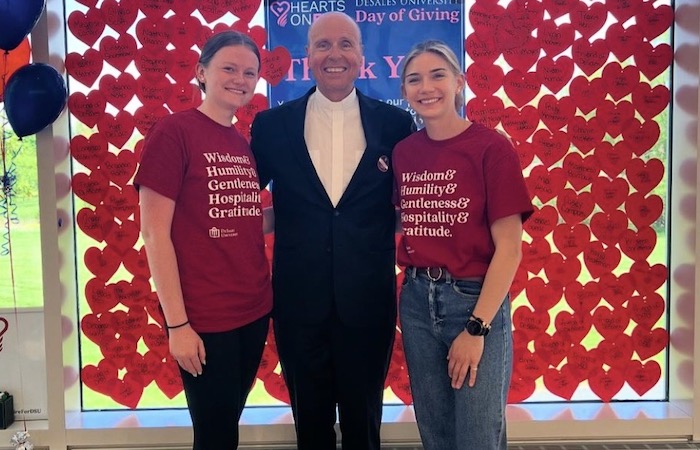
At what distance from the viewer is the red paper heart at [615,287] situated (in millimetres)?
2732

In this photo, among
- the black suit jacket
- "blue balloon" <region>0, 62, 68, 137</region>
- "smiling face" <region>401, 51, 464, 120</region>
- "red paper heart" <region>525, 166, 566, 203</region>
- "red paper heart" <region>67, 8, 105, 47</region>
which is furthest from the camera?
"red paper heart" <region>525, 166, 566, 203</region>

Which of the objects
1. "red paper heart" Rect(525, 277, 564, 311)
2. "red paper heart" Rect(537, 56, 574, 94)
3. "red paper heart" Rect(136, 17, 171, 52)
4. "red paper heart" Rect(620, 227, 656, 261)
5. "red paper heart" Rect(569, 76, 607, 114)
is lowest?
"red paper heart" Rect(525, 277, 564, 311)

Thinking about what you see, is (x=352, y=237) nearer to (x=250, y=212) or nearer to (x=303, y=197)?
(x=303, y=197)

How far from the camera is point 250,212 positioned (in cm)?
175

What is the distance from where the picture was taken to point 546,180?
8.76 feet

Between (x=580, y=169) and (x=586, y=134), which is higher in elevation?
(x=586, y=134)

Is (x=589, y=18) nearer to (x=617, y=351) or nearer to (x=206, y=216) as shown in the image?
(x=617, y=351)

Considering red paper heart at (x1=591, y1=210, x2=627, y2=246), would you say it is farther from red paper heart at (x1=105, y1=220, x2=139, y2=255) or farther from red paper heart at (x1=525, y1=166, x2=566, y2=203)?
red paper heart at (x1=105, y1=220, x2=139, y2=255)

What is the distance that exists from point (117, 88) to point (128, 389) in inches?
59.2

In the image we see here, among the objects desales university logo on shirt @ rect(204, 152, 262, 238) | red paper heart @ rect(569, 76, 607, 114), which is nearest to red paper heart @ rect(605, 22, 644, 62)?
red paper heart @ rect(569, 76, 607, 114)

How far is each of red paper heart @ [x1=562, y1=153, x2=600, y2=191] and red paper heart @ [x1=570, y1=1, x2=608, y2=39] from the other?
593 mm

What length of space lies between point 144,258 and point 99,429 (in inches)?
34.2

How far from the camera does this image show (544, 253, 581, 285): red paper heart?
2705 millimetres

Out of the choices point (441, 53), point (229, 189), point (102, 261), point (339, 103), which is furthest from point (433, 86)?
point (102, 261)
